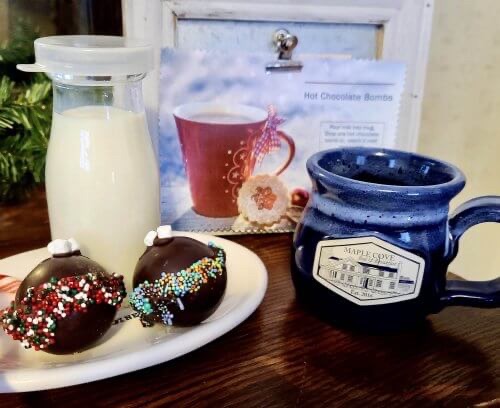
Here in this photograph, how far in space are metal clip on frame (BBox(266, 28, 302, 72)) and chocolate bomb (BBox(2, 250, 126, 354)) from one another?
31 cm

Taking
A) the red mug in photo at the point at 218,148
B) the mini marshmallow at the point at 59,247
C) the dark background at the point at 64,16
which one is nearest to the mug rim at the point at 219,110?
the red mug in photo at the point at 218,148

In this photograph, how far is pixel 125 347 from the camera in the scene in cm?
39

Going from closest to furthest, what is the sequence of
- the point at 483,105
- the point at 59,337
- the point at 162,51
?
the point at 59,337 → the point at 162,51 → the point at 483,105

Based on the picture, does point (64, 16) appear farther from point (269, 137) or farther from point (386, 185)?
point (386, 185)

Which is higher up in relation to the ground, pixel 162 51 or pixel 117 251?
pixel 162 51

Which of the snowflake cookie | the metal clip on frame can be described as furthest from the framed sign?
the snowflake cookie

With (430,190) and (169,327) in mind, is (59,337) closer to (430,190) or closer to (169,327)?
(169,327)

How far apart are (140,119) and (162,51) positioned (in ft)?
0.46

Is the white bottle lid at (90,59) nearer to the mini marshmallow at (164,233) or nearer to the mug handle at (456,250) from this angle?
the mini marshmallow at (164,233)

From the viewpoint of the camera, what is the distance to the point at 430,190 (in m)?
0.38

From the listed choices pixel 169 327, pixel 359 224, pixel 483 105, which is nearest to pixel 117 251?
pixel 169 327

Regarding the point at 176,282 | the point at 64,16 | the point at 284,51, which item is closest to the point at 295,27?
the point at 284,51

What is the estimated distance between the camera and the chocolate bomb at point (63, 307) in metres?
0.35

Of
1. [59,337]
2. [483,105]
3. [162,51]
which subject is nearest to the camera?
[59,337]
